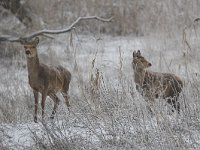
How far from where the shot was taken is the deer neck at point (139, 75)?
6366 millimetres

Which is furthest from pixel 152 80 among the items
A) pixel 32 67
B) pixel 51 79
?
pixel 32 67

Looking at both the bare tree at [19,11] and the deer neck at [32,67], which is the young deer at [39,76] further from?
the bare tree at [19,11]

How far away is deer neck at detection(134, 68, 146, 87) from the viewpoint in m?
6.37

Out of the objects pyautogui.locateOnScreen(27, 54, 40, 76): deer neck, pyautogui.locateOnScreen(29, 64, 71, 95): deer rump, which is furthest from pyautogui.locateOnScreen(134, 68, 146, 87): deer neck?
pyautogui.locateOnScreen(27, 54, 40, 76): deer neck

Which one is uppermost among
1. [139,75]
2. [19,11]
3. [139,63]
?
[19,11]

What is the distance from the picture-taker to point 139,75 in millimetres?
6473

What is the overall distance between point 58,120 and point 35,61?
4.07 feet

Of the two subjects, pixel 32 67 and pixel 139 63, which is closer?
pixel 32 67

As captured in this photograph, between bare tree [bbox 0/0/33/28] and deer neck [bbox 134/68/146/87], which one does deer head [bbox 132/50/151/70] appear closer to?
deer neck [bbox 134/68/146/87]

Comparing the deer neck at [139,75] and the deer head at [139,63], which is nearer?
the deer neck at [139,75]

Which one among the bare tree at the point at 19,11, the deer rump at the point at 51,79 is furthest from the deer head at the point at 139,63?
the bare tree at the point at 19,11

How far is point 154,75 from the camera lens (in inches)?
249

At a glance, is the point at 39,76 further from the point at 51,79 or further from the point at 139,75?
the point at 139,75

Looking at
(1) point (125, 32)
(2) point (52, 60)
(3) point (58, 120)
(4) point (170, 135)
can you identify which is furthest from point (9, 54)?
(4) point (170, 135)
